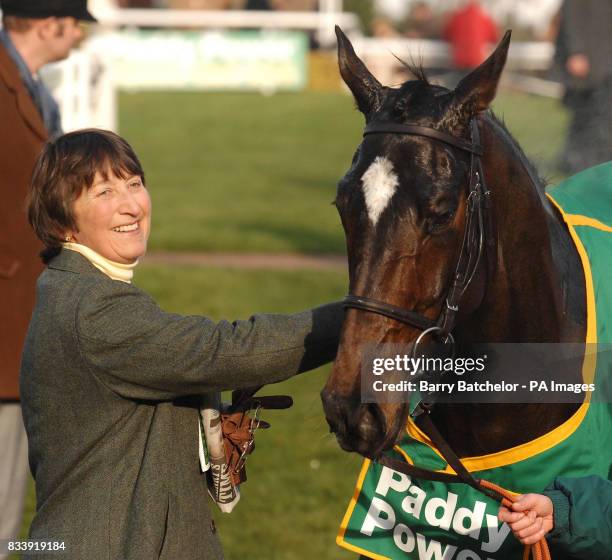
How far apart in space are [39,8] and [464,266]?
2.38 metres

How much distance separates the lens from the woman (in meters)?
2.55

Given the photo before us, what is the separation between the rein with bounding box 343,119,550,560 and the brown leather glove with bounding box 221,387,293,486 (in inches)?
13.4

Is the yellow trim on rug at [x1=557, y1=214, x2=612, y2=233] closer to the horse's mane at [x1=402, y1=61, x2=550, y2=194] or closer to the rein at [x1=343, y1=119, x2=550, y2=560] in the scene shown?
the horse's mane at [x1=402, y1=61, x2=550, y2=194]

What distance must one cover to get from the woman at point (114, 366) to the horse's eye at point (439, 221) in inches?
14.9

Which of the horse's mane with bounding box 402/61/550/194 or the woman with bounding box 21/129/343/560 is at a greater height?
the horse's mane with bounding box 402/61/550/194

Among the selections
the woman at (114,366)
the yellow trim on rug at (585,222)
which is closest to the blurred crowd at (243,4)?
the yellow trim on rug at (585,222)

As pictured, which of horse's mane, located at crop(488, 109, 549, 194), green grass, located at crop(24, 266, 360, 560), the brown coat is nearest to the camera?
horse's mane, located at crop(488, 109, 549, 194)

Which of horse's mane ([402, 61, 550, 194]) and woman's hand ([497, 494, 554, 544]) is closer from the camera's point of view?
woman's hand ([497, 494, 554, 544])

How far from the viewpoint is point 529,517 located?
8.20 feet

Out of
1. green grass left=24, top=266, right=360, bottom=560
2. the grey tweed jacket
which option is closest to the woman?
the grey tweed jacket

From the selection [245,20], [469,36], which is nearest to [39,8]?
[469,36]

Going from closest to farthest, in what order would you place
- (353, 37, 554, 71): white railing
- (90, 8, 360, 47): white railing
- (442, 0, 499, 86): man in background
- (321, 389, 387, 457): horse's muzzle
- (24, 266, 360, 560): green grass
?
(321, 389, 387, 457): horse's muzzle, (24, 266, 360, 560): green grass, (442, 0, 499, 86): man in background, (353, 37, 554, 71): white railing, (90, 8, 360, 47): white railing

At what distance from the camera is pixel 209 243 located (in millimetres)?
10766

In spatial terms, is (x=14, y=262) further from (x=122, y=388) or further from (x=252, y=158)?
(x=252, y=158)
